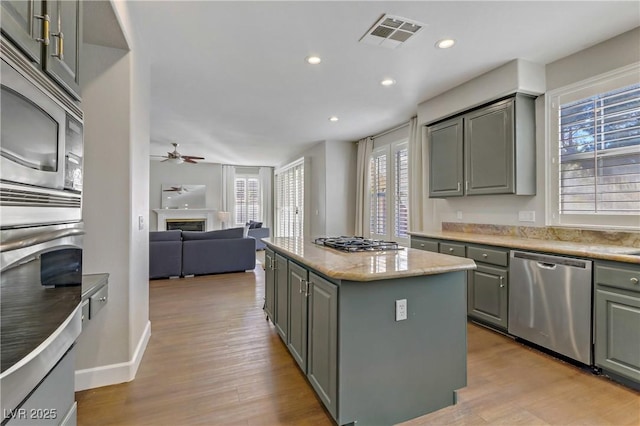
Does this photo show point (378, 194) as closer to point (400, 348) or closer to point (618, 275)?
point (618, 275)

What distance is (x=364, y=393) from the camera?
1.68m

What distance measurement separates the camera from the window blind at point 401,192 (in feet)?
17.5

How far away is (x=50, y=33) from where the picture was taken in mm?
1002

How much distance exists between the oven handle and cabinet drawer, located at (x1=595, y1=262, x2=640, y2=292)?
10.5ft

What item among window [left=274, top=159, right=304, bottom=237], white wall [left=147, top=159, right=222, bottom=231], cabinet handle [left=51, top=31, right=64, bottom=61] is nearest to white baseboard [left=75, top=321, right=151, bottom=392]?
cabinet handle [left=51, top=31, right=64, bottom=61]

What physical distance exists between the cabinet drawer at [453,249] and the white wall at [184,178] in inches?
312

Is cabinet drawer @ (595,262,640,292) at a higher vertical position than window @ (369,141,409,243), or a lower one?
lower

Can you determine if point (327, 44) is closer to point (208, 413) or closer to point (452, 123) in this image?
point (452, 123)

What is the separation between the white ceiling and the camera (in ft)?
7.54

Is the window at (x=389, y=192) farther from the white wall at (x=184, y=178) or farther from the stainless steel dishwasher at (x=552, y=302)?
the white wall at (x=184, y=178)

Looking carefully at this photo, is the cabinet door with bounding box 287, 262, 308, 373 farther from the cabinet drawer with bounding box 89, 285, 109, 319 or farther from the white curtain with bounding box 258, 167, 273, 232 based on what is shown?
the white curtain with bounding box 258, 167, 273, 232

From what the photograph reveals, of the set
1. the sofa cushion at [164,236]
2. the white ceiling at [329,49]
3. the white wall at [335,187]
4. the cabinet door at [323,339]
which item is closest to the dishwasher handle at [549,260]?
the white ceiling at [329,49]

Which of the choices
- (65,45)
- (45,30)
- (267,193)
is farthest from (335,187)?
(45,30)

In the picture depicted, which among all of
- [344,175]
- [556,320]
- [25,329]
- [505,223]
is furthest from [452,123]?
[25,329]
